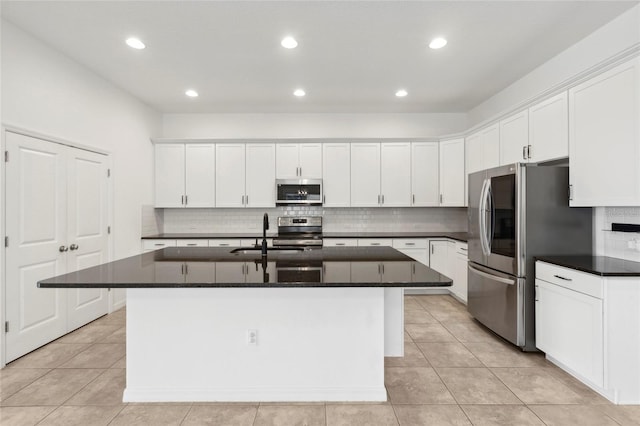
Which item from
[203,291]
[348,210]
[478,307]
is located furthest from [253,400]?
[348,210]

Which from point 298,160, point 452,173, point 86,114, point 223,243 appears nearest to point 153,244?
point 223,243

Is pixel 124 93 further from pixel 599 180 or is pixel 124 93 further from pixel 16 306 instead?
pixel 599 180

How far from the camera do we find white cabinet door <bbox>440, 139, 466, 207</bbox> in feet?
16.4

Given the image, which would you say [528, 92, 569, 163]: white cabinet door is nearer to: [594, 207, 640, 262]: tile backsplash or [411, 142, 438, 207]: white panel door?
[594, 207, 640, 262]: tile backsplash

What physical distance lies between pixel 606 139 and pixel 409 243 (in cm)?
273

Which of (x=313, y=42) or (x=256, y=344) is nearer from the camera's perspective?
(x=256, y=344)

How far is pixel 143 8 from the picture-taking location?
2.70 metres

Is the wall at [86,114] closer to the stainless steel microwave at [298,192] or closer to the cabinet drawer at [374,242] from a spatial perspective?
the stainless steel microwave at [298,192]

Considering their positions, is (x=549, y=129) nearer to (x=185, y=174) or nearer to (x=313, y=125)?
(x=313, y=125)

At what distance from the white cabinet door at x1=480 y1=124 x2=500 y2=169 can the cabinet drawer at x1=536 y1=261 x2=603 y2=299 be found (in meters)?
1.68

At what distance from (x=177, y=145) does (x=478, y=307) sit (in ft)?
15.7

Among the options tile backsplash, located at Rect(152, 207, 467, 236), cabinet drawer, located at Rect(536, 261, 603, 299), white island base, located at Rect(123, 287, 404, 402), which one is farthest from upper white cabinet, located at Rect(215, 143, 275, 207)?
cabinet drawer, located at Rect(536, 261, 603, 299)

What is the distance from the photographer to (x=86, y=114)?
385 centimetres

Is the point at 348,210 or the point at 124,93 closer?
the point at 124,93
